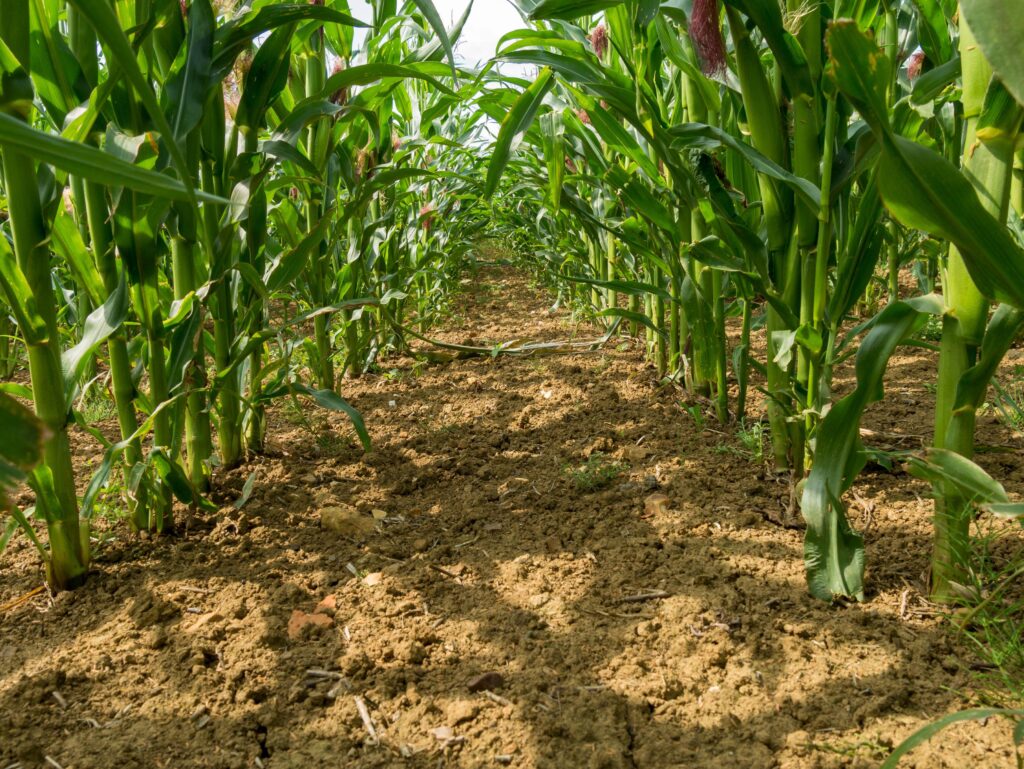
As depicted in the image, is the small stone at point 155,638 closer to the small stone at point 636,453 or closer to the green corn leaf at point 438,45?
the small stone at point 636,453

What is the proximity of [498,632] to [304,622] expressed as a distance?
32cm

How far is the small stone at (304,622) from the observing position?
1.22 meters

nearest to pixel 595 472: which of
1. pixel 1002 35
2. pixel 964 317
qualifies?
pixel 964 317

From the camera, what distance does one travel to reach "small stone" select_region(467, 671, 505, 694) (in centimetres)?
107

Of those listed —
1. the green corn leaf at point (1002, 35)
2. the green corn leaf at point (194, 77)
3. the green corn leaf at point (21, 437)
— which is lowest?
the green corn leaf at point (21, 437)

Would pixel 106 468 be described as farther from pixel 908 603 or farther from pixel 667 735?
pixel 908 603

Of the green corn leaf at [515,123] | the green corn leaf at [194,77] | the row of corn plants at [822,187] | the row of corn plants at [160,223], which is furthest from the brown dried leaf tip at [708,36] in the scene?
the green corn leaf at [194,77]

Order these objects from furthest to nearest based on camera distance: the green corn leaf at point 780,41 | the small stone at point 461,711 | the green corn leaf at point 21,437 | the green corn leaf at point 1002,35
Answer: the green corn leaf at point 780,41 < the small stone at point 461,711 < the green corn leaf at point 1002,35 < the green corn leaf at point 21,437

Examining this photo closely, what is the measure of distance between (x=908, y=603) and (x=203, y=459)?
141cm

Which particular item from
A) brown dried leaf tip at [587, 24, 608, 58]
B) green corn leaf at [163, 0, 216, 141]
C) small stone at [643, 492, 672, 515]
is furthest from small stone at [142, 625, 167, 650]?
brown dried leaf tip at [587, 24, 608, 58]

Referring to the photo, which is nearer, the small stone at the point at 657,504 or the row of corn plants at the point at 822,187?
the row of corn plants at the point at 822,187

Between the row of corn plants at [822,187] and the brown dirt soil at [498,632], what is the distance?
0.17 metres

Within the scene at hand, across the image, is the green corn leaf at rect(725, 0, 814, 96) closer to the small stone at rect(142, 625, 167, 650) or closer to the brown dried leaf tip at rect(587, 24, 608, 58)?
the brown dried leaf tip at rect(587, 24, 608, 58)

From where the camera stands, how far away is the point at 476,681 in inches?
42.4
